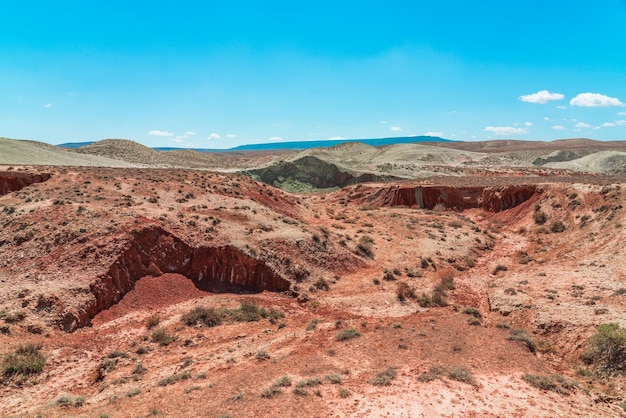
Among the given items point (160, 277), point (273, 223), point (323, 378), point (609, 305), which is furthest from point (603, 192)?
point (160, 277)

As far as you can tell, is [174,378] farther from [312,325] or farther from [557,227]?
[557,227]

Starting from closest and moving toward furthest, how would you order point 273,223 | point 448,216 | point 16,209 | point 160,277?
point 160,277 → point 16,209 → point 273,223 → point 448,216

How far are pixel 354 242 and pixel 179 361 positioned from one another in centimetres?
1671

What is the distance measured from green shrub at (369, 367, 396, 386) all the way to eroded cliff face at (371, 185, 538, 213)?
34.4 m

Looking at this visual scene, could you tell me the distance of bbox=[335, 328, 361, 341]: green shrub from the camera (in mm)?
14602

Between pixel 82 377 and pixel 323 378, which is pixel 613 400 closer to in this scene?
pixel 323 378

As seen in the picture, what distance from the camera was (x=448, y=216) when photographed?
135 feet

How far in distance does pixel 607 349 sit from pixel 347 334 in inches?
327

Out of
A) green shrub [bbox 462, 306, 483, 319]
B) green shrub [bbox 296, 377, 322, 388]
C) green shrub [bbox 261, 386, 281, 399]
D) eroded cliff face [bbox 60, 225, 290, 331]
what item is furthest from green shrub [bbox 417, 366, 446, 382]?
eroded cliff face [bbox 60, 225, 290, 331]

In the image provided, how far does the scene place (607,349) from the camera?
39.9ft

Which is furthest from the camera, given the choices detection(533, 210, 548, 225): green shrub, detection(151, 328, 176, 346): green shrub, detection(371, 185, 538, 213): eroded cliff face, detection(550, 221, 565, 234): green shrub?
detection(371, 185, 538, 213): eroded cliff face

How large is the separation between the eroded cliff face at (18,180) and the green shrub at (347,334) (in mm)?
28064

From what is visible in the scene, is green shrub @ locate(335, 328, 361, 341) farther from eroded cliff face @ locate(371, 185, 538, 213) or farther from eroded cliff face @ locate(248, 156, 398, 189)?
eroded cliff face @ locate(248, 156, 398, 189)

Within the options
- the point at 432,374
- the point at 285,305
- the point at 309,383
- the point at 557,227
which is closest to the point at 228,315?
the point at 285,305
